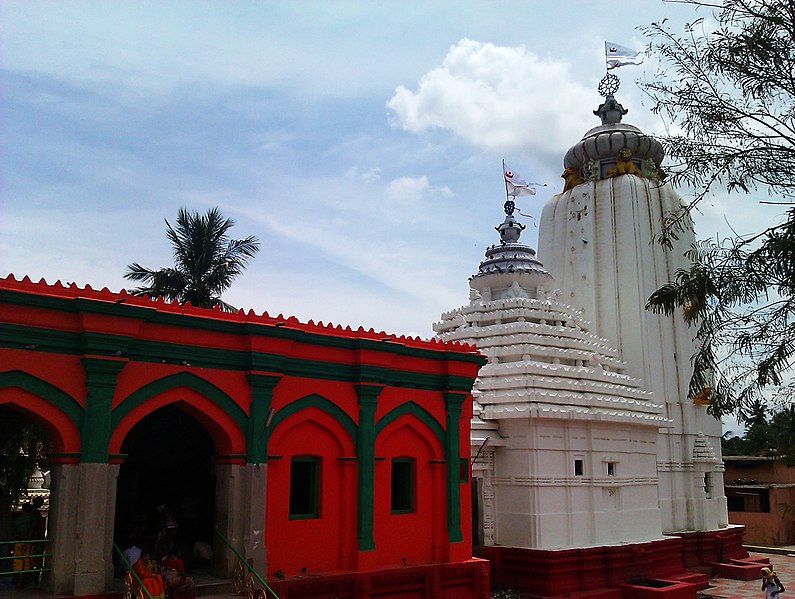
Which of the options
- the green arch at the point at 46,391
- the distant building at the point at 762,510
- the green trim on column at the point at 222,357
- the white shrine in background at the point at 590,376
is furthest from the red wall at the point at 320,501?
the distant building at the point at 762,510

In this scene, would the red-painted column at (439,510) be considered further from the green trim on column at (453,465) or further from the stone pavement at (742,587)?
the stone pavement at (742,587)

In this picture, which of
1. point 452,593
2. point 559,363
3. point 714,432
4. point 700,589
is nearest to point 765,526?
point 714,432

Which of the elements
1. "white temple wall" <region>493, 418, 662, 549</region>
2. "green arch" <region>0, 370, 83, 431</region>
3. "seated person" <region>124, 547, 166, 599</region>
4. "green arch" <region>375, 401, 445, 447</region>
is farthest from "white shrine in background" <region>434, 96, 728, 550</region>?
"green arch" <region>0, 370, 83, 431</region>

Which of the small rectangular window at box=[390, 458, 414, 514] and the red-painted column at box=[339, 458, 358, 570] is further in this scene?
the small rectangular window at box=[390, 458, 414, 514]

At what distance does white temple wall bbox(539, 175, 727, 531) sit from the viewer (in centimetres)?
2431

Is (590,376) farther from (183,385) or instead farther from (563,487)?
(183,385)

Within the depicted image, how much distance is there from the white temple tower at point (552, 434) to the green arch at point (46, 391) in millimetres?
10197

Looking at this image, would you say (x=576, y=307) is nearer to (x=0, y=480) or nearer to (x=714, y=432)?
(x=714, y=432)

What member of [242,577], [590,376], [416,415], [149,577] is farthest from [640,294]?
[149,577]

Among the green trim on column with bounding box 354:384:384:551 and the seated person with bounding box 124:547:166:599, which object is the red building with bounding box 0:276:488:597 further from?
the seated person with bounding box 124:547:166:599

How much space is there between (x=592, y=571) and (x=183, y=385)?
447 inches

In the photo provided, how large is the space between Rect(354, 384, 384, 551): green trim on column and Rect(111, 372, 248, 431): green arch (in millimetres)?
2329

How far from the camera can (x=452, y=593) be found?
14258mm

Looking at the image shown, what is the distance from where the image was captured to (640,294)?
25.5 metres
